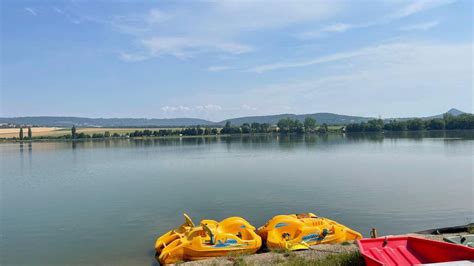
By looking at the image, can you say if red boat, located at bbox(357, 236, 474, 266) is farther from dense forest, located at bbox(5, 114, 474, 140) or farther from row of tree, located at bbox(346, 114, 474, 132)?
dense forest, located at bbox(5, 114, 474, 140)

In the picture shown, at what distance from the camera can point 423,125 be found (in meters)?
129

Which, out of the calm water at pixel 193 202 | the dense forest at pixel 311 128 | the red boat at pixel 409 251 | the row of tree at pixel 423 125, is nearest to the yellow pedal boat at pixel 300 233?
the red boat at pixel 409 251

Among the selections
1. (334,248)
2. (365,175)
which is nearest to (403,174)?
(365,175)

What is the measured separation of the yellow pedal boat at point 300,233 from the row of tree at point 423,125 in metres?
124

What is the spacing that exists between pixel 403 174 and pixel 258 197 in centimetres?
1454

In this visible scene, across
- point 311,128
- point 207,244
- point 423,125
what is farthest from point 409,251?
point 311,128

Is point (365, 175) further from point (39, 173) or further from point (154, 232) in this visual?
point (39, 173)

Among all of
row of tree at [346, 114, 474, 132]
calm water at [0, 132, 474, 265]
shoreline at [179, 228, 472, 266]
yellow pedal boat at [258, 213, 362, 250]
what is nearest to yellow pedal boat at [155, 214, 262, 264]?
shoreline at [179, 228, 472, 266]

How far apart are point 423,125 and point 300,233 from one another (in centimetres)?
13126

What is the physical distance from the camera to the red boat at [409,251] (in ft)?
27.2

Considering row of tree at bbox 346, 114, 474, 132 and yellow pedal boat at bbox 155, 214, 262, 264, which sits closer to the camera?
yellow pedal boat at bbox 155, 214, 262, 264

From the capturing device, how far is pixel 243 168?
3856 cm

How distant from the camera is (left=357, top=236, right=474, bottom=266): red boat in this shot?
27.2 ft

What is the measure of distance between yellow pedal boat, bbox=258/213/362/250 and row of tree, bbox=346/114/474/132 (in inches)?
4876
